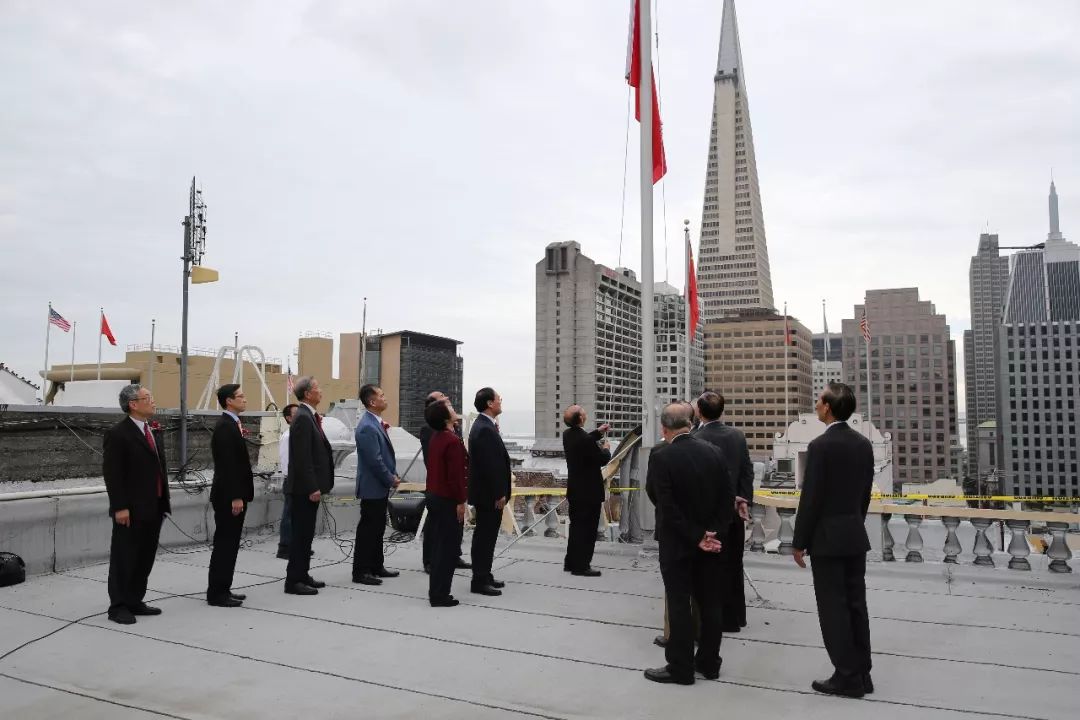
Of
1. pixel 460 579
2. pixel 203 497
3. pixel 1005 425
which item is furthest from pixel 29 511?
pixel 1005 425

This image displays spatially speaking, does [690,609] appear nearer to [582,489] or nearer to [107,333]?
[582,489]

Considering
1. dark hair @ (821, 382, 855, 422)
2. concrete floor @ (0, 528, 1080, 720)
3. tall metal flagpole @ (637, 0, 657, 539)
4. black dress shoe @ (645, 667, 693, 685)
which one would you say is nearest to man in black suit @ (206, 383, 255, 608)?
concrete floor @ (0, 528, 1080, 720)

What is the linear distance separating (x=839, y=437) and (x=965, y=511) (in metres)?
4.57

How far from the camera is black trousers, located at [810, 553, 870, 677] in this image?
15.6 ft

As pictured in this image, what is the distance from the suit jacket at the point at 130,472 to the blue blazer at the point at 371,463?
205cm

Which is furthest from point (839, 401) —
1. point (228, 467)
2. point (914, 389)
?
point (914, 389)

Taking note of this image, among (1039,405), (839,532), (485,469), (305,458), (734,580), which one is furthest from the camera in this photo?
(1039,405)

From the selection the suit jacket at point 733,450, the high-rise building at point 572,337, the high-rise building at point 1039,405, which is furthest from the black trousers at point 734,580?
the high-rise building at point 1039,405

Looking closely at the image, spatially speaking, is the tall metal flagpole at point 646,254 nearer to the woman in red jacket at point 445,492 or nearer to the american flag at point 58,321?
the woman in red jacket at point 445,492

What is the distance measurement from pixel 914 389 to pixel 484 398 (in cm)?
19756

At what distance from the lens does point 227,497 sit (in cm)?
693

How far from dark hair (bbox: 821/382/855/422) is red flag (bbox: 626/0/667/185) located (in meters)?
5.66

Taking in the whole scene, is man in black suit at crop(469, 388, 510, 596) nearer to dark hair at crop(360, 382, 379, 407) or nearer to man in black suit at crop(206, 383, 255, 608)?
dark hair at crop(360, 382, 379, 407)

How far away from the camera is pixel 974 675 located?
16.7ft
